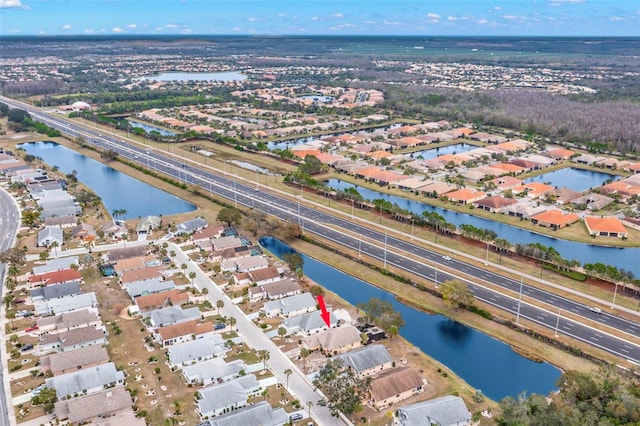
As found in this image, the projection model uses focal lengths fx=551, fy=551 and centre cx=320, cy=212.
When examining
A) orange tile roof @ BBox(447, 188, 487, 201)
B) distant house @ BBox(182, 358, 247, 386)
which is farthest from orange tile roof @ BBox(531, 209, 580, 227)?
distant house @ BBox(182, 358, 247, 386)

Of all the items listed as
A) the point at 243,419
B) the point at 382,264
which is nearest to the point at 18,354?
the point at 243,419

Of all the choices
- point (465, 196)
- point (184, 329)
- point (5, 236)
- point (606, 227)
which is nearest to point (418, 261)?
point (465, 196)

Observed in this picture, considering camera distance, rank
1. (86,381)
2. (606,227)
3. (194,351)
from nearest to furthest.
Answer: (86,381) → (194,351) → (606,227)

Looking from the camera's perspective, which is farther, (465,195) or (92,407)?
(465,195)

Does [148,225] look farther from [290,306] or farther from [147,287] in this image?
[290,306]

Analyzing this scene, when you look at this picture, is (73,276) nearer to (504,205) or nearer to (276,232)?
(276,232)

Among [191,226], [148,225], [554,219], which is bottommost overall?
[554,219]
